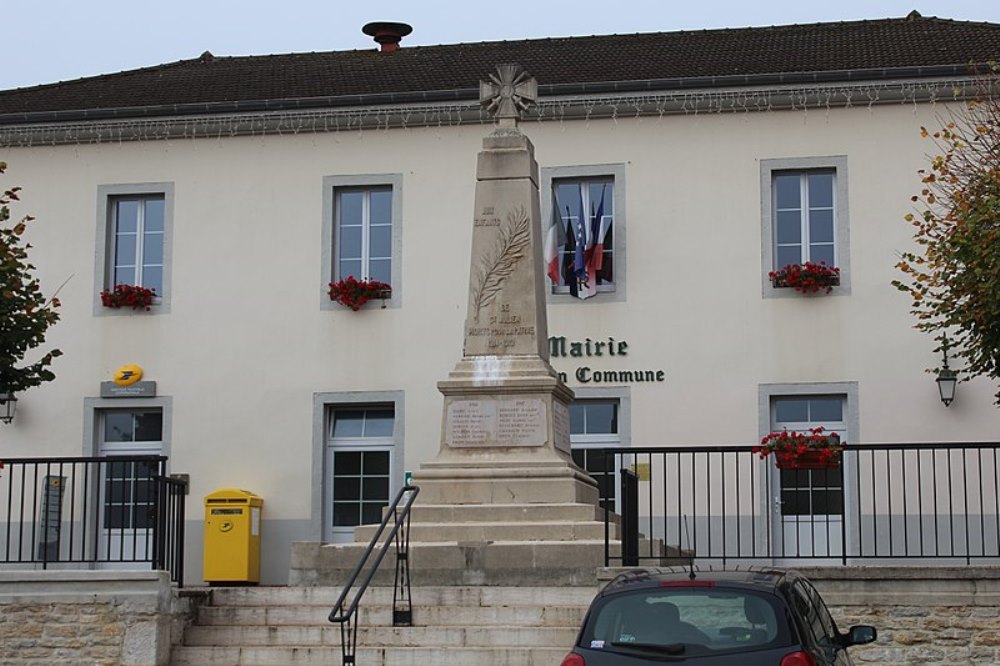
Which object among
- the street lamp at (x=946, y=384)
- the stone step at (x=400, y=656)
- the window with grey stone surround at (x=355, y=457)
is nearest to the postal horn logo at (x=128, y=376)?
the window with grey stone surround at (x=355, y=457)


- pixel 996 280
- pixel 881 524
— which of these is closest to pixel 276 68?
pixel 881 524

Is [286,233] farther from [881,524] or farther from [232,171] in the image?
[881,524]

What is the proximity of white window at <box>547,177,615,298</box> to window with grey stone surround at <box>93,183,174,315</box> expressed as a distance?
4934 millimetres

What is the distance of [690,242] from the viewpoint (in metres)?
20.7

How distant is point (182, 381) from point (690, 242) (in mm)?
6481

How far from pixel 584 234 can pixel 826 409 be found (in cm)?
354

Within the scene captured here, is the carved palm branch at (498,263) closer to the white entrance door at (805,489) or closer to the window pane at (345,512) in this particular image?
the white entrance door at (805,489)

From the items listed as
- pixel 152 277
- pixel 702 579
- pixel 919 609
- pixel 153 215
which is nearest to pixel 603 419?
pixel 152 277

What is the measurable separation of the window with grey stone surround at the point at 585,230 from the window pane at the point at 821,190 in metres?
2.25

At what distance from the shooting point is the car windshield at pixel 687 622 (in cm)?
859

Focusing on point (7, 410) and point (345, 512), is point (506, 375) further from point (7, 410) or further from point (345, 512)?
point (7, 410)

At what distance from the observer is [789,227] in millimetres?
20750

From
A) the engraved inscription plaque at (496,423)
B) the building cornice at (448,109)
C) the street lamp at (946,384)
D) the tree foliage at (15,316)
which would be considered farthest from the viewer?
the building cornice at (448,109)

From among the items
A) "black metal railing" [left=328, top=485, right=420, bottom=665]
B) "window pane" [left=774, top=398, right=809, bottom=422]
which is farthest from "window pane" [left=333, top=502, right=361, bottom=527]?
"black metal railing" [left=328, top=485, right=420, bottom=665]
